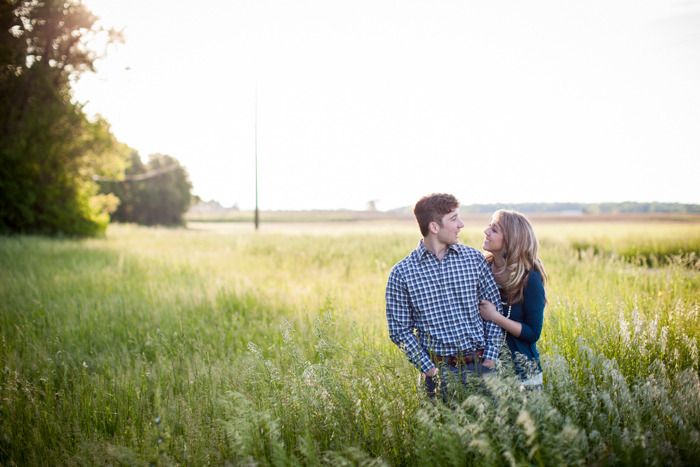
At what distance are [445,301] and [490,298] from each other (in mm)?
334

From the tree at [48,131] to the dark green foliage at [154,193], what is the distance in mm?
27548

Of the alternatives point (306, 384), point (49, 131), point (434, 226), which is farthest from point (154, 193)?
point (434, 226)

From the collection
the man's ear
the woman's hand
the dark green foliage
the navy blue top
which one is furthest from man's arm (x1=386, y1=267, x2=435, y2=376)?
the dark green foliage

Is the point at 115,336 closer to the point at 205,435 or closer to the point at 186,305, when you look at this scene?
the point at 186,305

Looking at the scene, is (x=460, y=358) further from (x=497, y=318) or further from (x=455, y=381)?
(x=497, y=318)

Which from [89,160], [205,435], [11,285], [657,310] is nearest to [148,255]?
[11,285]

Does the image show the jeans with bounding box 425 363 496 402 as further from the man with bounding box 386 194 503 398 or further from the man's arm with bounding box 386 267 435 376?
the man's arm with bounding box 386 267 435 376

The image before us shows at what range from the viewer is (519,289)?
3172 millimetres

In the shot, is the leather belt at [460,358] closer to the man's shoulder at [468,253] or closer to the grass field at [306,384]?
the grass field at [306,384]

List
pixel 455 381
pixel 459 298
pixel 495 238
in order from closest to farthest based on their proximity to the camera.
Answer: pixel 455 381
pixel 459 298
pixel 495 238

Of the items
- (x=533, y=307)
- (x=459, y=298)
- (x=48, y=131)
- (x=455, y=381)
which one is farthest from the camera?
(x=48, y=131)

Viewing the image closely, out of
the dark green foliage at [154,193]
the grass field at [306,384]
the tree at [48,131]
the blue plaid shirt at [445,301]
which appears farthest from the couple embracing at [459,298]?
the dark green foliage at [154,193]

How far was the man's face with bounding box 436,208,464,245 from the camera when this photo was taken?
3.13m

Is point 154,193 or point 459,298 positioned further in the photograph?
point 154,193
